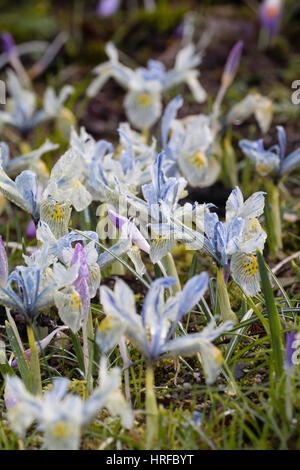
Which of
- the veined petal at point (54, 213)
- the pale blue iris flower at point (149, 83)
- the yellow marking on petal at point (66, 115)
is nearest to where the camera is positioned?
the veined petal at point (54, 213)

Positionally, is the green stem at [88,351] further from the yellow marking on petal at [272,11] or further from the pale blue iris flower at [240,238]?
the yellow marking on petal at [272,11]

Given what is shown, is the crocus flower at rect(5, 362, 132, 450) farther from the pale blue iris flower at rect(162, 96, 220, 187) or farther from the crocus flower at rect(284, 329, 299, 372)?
the pale blue iris flower at rect(162, 96, 220, 187)

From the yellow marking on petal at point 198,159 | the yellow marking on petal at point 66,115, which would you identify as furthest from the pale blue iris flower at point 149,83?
the yellow marking on petal at point 198,159

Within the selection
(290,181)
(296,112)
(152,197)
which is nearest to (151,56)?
(296,112)

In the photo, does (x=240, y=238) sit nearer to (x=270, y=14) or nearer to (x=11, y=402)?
(x=11, y=402)

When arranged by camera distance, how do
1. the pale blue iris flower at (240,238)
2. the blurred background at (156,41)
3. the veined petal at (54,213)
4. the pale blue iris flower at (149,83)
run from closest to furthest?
1. the pale blue iris flower at (240,238)
2. the veined petal at (54,213)
3. the pale blue iris flower at (149,83)
4. the blurred background at (156,41)

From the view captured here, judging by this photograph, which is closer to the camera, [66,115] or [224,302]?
[224,302]

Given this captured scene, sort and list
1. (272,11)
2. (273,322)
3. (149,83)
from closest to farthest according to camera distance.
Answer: (273,322) → (149,83) → (272,11)

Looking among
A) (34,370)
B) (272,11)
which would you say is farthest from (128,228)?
(272,11)
